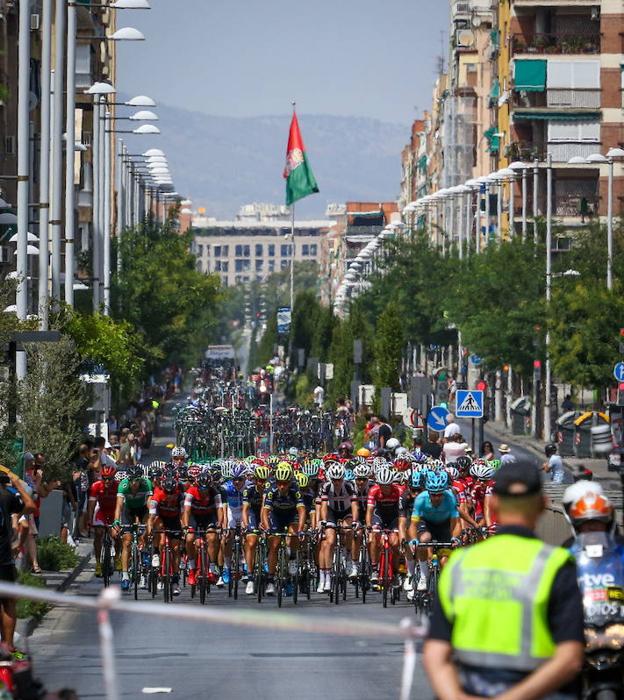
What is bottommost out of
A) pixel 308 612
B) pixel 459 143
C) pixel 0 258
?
pixel 308 612

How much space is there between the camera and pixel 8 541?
54.4 ft

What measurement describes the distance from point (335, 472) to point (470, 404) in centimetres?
1818

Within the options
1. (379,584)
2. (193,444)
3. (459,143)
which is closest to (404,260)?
(459,143)

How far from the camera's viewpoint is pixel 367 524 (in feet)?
87.8

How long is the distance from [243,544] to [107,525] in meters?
1.95

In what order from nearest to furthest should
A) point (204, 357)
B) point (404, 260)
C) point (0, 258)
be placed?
1. point (0, 258)
2. point (404, 260)
3. point (204, 357)

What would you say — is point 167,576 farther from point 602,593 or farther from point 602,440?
point 602,593

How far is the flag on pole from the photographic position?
10431 centimetres

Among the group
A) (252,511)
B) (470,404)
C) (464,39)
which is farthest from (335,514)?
(464,39)

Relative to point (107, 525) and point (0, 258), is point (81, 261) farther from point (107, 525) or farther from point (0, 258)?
point (107, 525)

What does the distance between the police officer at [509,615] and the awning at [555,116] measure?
8685cm

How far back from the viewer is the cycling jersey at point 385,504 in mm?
26859

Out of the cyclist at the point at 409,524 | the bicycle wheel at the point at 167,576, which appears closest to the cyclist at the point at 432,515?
the cyclist at the point at 409,524

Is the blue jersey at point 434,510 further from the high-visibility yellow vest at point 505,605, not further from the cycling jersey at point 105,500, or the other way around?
the high-visibility yellow vest at point 505,605
